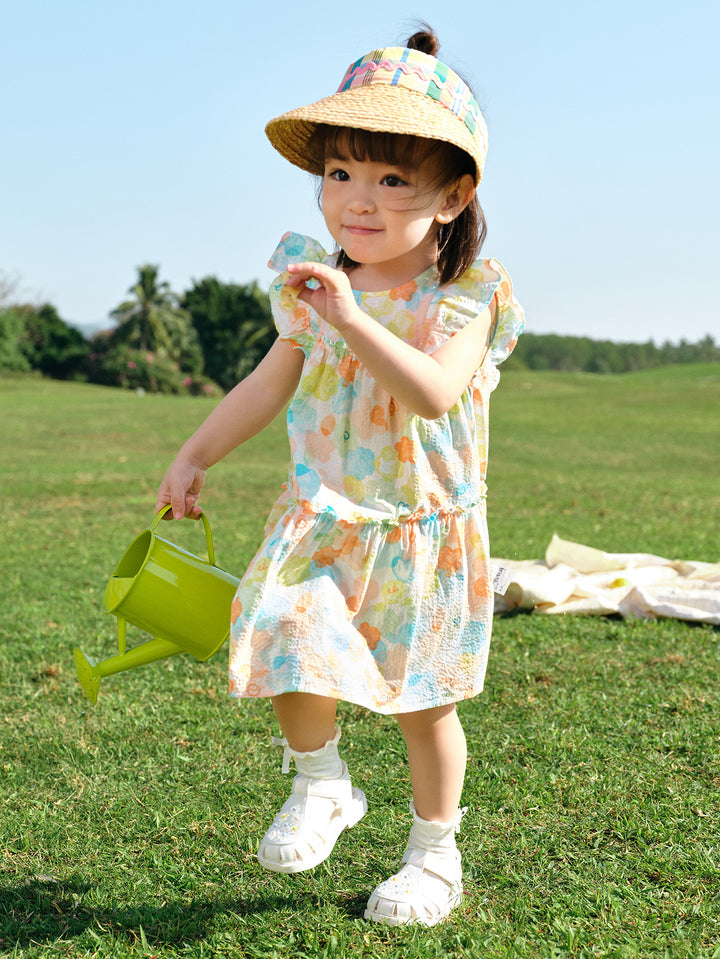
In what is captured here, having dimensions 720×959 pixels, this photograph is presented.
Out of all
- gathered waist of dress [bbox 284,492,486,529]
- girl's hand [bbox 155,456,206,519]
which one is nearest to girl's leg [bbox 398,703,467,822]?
gathered waist of dress [bbox 284,492,486,529]

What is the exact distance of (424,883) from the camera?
214cm

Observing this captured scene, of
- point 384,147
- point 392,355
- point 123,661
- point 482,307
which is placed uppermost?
point 384,147

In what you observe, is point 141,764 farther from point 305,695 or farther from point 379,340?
point 379,340

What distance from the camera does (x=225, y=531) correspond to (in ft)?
24.4

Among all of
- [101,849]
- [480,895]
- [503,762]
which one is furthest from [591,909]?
[101,849]

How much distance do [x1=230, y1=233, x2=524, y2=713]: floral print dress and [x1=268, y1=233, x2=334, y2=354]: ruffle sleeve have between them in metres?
0.02

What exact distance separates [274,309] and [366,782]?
141 centimetres

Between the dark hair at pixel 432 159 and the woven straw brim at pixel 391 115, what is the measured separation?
0.10 ft

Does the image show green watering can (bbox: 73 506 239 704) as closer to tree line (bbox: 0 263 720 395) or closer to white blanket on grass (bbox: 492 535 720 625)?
white blanket on grass (bbox: 492 535 720 625)

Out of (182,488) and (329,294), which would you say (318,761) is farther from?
(329,294)

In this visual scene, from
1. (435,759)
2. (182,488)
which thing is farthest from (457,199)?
(435,759)

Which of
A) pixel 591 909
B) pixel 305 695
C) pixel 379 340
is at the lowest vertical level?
pixel 591 909

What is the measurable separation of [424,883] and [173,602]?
0.83 meters

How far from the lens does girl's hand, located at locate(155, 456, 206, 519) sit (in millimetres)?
2283
